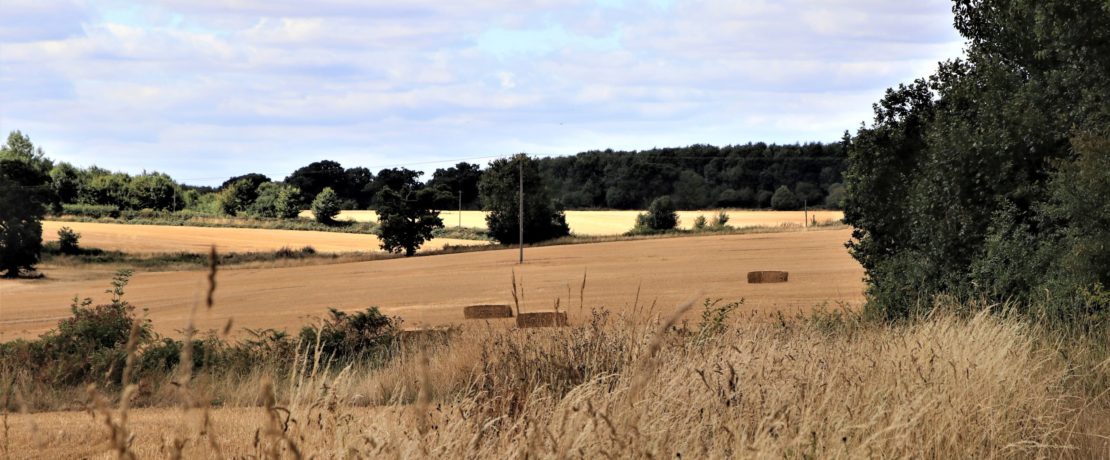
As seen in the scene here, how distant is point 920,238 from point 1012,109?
3.19 m

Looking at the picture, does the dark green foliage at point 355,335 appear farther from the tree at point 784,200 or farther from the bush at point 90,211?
the tree at point 784,200

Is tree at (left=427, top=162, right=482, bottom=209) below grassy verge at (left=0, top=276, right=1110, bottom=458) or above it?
above

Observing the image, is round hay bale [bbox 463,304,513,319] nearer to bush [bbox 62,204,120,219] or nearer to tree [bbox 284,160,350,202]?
bush [bbox 62,204,120,219]

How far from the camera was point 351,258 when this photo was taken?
7038 cm

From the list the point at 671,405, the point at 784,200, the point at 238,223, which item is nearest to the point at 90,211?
the point at 238,223

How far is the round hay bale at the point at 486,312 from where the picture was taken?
3014cm

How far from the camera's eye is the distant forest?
109m

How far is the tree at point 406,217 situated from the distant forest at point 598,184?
108ft

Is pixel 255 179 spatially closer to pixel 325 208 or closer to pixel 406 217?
pixel 325 208

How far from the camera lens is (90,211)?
323 feet

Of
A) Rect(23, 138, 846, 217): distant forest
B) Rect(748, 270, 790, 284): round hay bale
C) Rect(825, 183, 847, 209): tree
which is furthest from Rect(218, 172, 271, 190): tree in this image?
Rect(748, 270, 790, 284): round hay bale

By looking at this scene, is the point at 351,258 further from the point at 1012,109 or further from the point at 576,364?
the point at 576,364

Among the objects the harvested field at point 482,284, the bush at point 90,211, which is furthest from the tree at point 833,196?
the bush at point 90,211

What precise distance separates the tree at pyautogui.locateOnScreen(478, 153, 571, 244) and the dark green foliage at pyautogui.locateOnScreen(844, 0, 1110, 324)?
181 ft
